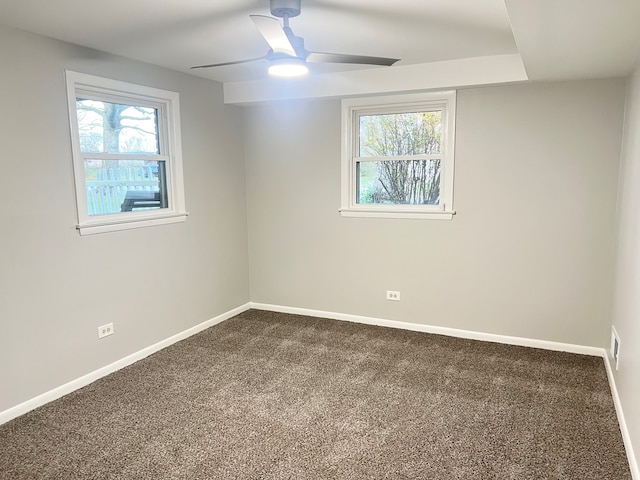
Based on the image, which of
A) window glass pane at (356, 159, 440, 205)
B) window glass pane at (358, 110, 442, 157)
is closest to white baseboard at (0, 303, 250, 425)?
window glass pane at (356, 159, 440, 205)

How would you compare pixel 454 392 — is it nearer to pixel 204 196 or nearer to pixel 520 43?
pixel 520 43

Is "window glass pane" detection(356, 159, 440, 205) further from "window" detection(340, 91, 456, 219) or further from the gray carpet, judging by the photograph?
the gray carpet

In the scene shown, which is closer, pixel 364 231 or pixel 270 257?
pixel 364 231

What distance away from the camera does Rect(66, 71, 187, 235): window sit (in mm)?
3170

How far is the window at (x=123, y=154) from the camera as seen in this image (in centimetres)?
317

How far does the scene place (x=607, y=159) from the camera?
3.40 metres

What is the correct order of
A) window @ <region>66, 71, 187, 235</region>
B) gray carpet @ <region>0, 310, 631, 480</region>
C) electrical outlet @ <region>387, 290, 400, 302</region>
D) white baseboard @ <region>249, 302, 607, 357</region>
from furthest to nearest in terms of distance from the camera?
1. electrical outlet @ <region>387, 290, 400, 302</region>
2. white baseboard @ <region>249, 302, 607, 357</region>
3. window @ <region>66, 71, 187, 235</region>
4. gray carpet @ <region>0, 310, 631, 480</region>

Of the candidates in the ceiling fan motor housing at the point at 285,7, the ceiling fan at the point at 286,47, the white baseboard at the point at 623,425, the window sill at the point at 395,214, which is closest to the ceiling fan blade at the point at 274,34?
the ceiling fan at the point at 286,47

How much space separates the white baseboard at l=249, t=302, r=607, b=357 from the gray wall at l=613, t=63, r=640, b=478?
1.91 feet

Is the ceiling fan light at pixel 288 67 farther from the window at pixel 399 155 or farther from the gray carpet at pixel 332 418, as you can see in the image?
the gray carpet at pixel 332 418

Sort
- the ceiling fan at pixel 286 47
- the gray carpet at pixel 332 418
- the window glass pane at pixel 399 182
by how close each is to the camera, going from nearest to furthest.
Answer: the ceiling fan at pixel 286 47 < the gray carpet at pixel 332 418 < the window glass pane at pixel 399 182

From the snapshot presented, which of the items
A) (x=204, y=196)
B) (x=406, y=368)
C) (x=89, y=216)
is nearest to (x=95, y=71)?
(x=89, y=216)

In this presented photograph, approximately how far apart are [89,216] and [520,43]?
299cm

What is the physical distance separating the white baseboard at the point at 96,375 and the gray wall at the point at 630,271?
133 inches
